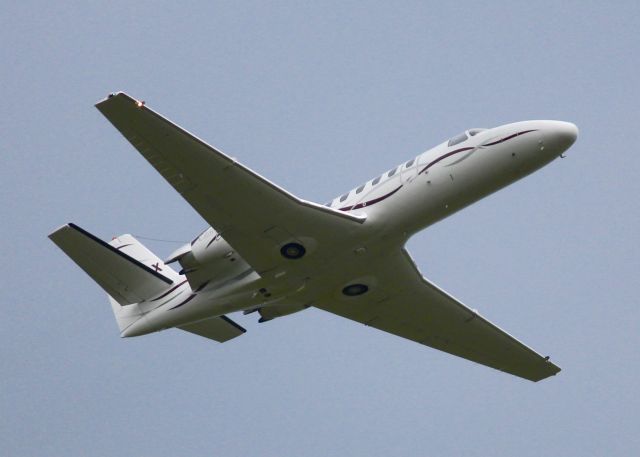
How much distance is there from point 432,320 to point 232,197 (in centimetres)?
998

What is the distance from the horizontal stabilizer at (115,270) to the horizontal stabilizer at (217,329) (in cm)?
197

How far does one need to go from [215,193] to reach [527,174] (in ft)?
29.7

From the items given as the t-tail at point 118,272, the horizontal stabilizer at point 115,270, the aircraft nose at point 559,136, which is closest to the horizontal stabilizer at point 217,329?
the t-tail at point 118,272

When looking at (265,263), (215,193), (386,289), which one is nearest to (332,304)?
(386,289)

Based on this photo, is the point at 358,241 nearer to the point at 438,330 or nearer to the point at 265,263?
the point at 265,263

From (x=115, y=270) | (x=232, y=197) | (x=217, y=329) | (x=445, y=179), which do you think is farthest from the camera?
(x=217, y=329)

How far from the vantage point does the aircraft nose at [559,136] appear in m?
32.9

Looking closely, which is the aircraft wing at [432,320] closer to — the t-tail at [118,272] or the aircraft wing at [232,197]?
the aircraft wing at [232,197]

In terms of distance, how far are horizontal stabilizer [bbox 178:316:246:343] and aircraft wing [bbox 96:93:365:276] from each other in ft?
16.8

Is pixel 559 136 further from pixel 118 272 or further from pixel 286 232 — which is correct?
pixel 118 272

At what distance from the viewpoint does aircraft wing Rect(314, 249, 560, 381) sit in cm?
3703

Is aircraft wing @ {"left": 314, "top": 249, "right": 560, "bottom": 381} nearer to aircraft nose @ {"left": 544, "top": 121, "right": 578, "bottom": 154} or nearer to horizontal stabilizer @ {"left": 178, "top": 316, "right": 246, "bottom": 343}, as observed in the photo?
horizontal stabilizer @ {"left": 178, "top": 316, "right": 246, "bottom": 343}

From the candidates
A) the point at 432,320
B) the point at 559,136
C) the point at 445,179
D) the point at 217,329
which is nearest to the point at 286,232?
the point at 445,179

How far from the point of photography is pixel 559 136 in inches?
1296
